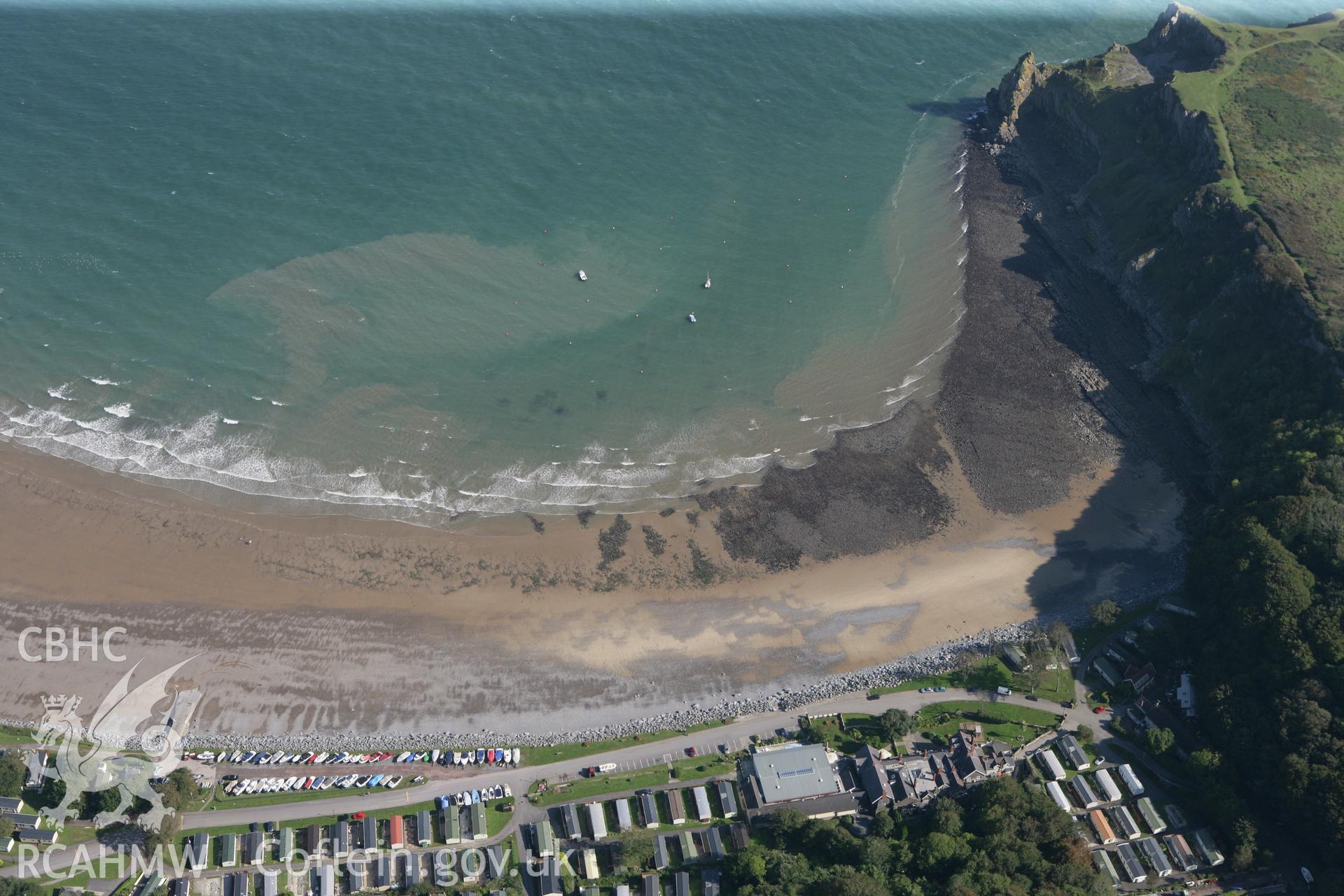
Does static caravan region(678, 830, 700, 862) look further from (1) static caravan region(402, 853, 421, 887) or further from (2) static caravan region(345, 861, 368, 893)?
(2) static caravan region(345, 861, 368, 893)

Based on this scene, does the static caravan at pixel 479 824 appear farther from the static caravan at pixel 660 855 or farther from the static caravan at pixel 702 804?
the static caravan at pixel 702 804

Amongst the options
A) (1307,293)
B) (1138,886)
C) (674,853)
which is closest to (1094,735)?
(1138,886)

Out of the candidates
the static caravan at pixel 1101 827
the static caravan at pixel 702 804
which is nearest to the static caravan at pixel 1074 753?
the static caravan at pixel 1101 827

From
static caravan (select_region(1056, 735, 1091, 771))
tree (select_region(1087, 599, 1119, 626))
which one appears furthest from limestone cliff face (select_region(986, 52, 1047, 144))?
static caravan (select_region(1056, 735, 1091, 771))

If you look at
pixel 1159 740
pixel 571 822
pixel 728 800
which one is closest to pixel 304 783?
pixel 571 822
